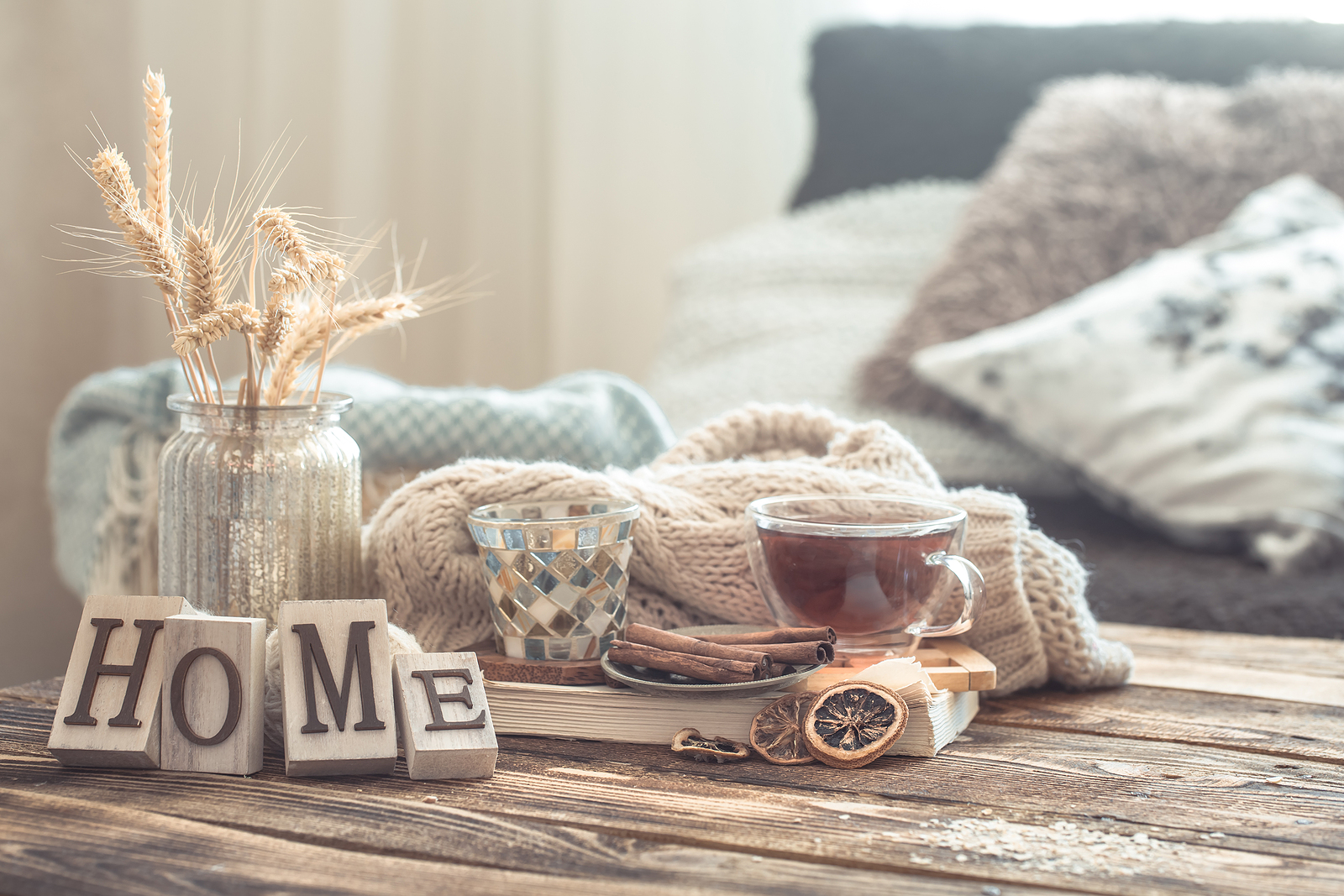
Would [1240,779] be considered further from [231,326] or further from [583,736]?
[231,326]

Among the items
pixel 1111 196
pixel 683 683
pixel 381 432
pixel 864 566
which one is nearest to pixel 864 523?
pixel 864 566

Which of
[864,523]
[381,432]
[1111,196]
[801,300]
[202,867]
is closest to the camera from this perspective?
[202,867]

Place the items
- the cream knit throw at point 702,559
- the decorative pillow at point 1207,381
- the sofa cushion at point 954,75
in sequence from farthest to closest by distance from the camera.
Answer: the sofa cushion at point 954,75, the decorative pillow at point 1207,381, the cream knit throw at point 702,559

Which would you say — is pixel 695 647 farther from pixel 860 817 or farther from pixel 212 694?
pixel 212 694

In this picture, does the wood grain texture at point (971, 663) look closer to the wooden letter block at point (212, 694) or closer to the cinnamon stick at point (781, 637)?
the cinnamon stick at point (781, 637)

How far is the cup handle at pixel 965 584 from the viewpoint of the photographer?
58cm

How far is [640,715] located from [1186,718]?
33 centimetres

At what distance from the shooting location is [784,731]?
1.79ft

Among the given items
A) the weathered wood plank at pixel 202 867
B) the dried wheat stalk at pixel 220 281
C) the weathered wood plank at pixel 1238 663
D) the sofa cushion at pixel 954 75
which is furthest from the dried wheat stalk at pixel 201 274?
the sofa cushion at pixel 954 75

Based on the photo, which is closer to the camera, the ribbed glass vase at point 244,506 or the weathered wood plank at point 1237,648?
the ribbed glass vase at point 244,506

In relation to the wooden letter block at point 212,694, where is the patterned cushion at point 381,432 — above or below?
above

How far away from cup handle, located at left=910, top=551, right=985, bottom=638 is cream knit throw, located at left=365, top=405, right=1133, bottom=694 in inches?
2.0

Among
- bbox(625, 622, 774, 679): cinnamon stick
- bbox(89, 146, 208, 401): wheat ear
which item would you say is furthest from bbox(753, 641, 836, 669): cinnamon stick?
bbox(89, 146, 208, 401): wheat ear

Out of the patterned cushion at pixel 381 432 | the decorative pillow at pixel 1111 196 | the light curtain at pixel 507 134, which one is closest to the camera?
the patterned cushion at pixel 381 432
